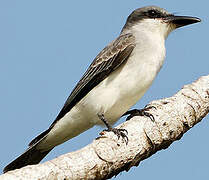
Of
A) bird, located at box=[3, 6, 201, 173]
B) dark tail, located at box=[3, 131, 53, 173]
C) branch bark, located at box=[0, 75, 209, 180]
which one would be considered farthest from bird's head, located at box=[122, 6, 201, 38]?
dark tail, located at box=[3, 131, 53, 173]

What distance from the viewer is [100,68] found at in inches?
305

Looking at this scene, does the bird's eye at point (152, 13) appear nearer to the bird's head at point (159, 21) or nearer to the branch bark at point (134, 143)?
the bird's head at point (159, 21)

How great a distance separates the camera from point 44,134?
25.4 feet

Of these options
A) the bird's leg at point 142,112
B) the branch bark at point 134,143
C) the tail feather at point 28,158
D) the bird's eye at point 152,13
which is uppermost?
the bird's eye at point 152,13

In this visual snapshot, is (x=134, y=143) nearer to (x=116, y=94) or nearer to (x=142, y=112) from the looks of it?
(x=142, y=112)

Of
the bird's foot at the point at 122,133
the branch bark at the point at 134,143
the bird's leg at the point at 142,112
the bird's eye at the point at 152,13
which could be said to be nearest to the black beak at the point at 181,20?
the bird's eye at the point at 152,13

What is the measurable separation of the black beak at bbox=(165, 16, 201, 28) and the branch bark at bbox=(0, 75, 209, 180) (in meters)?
1.41

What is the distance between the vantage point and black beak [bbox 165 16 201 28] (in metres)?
8.27

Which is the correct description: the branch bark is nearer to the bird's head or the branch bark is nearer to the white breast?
the white breast

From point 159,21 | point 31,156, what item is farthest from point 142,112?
point 159,21

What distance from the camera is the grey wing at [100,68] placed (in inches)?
300

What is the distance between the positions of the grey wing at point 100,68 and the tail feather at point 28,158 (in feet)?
0.56

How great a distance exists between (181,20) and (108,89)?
196 centimetres

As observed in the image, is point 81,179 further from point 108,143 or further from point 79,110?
point 79,110
